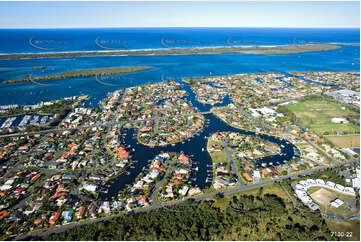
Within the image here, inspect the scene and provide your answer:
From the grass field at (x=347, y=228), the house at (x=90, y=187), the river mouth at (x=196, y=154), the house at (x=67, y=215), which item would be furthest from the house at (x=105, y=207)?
the grass field at (x=347, y=228)

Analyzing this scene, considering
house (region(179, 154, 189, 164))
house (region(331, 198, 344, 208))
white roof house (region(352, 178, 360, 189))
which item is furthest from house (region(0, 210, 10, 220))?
white roof house (region(352, 178, 360, 189))

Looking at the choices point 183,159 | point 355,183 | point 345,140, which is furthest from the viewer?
point 345,140

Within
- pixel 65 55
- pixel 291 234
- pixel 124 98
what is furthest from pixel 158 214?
pixel 65 55

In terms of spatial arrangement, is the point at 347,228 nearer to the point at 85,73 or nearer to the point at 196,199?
the point at 196,199

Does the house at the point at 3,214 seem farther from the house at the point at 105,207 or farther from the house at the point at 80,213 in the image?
the house at the point at 105,207

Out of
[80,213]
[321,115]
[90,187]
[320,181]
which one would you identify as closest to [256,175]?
[320,181]

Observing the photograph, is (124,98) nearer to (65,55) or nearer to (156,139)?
(156,139)

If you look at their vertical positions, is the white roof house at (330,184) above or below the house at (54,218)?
above
